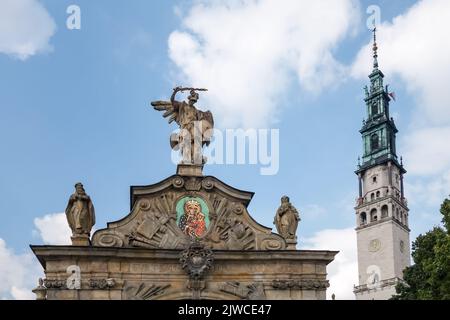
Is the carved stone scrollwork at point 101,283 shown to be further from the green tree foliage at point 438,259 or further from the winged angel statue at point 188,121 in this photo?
the green tree foliage at point 438,259

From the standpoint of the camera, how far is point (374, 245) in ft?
311

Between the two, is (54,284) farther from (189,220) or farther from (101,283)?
(189,220)

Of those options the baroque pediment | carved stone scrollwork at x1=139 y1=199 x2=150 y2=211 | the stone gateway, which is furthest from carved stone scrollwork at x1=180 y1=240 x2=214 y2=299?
carved stone scrollwork at x1=139 y1=199 x2=150 y2=211

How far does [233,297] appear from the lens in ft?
87.9

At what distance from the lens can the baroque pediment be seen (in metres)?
27.2

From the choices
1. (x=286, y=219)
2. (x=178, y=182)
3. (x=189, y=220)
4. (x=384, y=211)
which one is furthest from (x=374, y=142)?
(x=189, y=220)

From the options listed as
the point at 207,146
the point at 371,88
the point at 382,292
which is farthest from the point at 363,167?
the point at 207,146

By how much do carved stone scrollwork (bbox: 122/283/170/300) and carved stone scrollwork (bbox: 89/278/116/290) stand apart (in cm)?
56

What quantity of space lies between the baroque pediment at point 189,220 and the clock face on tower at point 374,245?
69.2m

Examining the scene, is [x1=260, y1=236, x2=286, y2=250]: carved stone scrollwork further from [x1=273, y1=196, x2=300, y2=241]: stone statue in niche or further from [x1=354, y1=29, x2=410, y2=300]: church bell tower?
[x1=354, y1=29, x2=410, y2=300]: church bell tower

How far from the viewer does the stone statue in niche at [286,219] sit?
2814 cm

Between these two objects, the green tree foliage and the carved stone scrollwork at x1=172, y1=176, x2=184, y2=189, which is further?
the carved stone scrollwork at x1=172, y1=176, x2=184, y2=189
